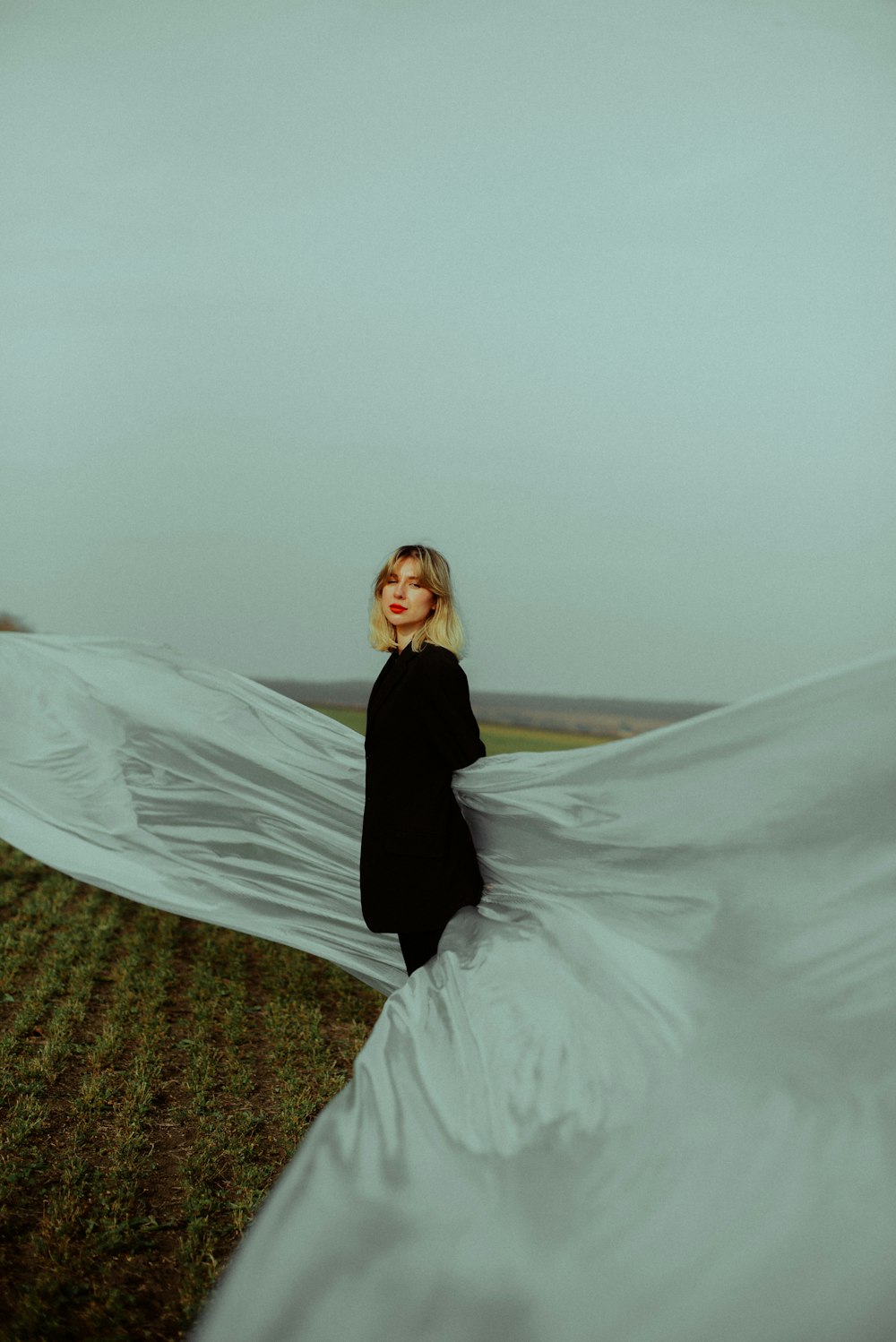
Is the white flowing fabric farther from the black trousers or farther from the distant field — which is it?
the distant field

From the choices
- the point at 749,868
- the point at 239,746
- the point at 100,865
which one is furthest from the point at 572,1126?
the point at 100,865

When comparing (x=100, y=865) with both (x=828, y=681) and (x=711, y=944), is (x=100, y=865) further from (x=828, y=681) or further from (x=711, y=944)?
(x=828, y=681)

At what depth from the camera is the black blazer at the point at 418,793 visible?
2.34 meters

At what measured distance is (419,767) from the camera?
7.80 ft

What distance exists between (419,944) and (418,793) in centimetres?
38

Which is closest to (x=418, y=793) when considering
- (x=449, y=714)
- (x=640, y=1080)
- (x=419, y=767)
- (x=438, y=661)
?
(x=419, y=767)

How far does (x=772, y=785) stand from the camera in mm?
2035

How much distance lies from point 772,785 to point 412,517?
1598 centimetres

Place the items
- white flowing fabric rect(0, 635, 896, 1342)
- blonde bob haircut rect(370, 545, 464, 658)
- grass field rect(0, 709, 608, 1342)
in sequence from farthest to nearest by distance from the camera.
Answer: blonde bob haircut rect(370, 545, 464, 658) → grass field rect(0, 709, 608, 1342) → white flowing fabric rect(0, 635, 896, 1342)

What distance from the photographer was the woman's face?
2.46m

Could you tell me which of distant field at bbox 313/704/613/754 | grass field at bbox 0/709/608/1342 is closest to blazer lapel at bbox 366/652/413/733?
grass field at bbox 0/709/608/1342

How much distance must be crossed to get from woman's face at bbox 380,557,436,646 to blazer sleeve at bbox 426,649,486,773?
0.49 feet

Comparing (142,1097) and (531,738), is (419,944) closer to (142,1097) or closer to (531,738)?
(142,1097)

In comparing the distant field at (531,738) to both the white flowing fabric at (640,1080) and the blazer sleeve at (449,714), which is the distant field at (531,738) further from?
the white flowing fabric at (640,1080)
